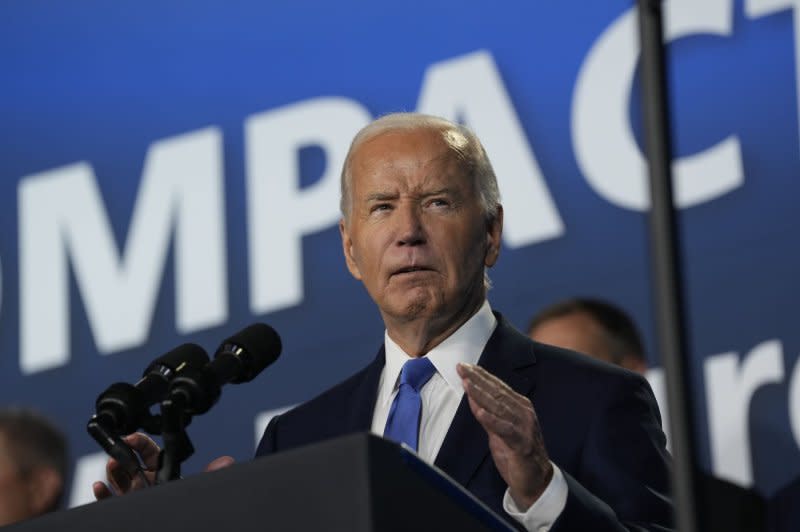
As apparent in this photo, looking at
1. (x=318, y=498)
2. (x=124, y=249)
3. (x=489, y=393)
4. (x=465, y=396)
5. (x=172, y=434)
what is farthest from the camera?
(x=124, y=249)

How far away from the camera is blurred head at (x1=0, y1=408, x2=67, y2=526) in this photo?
3.54 meters

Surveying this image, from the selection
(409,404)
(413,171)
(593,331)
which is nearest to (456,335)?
(409,404)

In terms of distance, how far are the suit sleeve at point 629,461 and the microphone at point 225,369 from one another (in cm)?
43

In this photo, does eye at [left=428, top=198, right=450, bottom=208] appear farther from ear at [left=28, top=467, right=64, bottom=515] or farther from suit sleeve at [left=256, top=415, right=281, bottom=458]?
ear at [left=28, top=467, right=64, bottom=515]

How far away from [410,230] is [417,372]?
211 mm

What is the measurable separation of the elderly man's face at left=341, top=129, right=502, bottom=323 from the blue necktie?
0.08 meters

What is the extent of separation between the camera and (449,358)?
2.25 metres

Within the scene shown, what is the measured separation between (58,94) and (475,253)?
8.37ft

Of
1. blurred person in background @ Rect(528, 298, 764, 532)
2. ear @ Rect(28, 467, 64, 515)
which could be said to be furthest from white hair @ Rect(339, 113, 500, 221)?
ear @ Rect(28, 467, 64, 515)

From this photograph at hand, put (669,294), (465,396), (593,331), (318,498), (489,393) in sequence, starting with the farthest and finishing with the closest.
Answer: (593,331) < (465,396) < (489,393) < (318,498) < (669,294)

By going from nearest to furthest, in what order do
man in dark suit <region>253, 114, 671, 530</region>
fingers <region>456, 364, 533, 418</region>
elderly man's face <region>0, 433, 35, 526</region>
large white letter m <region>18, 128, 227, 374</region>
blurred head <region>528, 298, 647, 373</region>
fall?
fingers <region>456, 364, 533, 418</region> → man in dark suit <region>253, 114, 671, 530</region> → blurred head <region>528, 298, 647, 373</region> → elderly man's face <region>0, 433, 35, 526</region> → large white letter m <region>18, 128, 227, 374</region>

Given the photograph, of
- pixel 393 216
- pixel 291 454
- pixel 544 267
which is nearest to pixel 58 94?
pixel 544 267

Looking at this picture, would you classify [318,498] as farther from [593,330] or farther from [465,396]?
[593,330]

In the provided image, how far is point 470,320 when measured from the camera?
7.52ft
